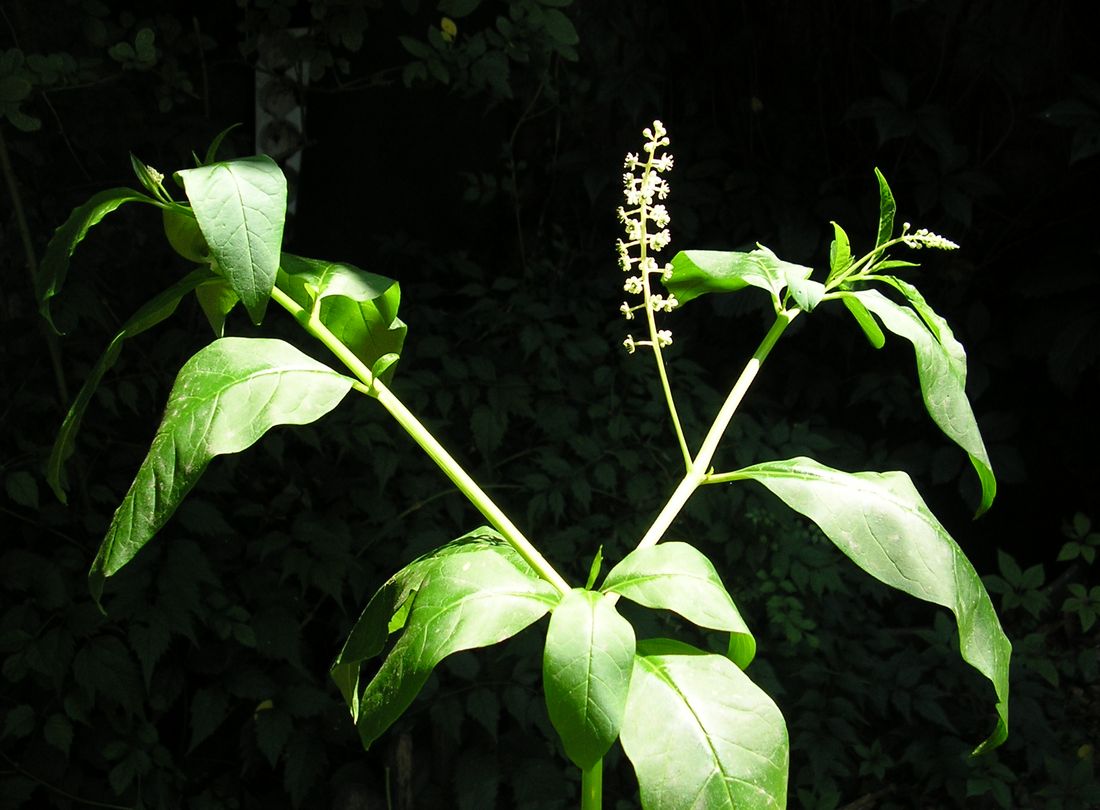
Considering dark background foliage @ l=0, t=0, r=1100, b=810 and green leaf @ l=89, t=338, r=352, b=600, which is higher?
green leaf @ l=89, t=338, r=352, b=600

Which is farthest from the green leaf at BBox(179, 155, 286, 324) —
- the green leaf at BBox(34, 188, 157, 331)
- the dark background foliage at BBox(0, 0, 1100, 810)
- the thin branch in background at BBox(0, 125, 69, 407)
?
the thin branch in background at BBox(0, 125, 69, 407)

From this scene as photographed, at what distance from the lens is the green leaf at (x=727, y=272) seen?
796mm

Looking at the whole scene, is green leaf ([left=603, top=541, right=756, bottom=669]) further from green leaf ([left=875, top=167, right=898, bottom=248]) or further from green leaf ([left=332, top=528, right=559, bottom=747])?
green leaf ([left=875, top=167, right=898, bottom=248])

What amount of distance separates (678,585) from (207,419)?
0.99ft

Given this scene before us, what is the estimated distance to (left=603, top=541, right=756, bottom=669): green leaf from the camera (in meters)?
0.63

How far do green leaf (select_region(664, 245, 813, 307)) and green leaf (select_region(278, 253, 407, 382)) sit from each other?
0.76ft

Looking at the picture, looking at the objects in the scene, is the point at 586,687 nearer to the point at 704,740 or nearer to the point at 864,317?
the point at 704,740

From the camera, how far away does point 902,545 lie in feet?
2.19

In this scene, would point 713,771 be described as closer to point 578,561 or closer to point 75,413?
point 75,413

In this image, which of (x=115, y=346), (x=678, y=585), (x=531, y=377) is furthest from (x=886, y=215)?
(x=531, y=377)

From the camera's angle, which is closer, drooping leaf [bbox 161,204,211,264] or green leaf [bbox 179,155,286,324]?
green leaf [bbox 179,155,286,324]

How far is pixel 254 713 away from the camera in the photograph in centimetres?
208

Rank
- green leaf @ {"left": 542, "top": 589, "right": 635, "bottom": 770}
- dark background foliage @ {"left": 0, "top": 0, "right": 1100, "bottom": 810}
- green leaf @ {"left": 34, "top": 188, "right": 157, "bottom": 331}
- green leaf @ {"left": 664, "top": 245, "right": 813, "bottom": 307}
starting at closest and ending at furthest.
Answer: green leaf @ {"left": 542, "top": 589, "right": 635, "bottom": 770} → green leaf @ {"left": 34, "top": 188, "right": 157, "bottom": 331} → green leaf @ {"left": 664, "top": 245, "right": 813, "bottom": 307} → dark background foliage @ {"left": 0, "top": 0, "right": 1100, "bottom": 810}

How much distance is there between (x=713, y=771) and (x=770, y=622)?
76.4 inches
